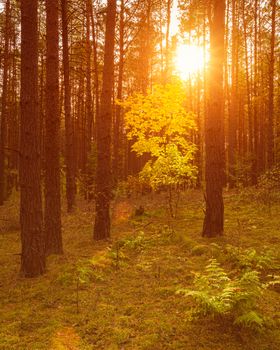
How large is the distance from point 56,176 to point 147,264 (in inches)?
128

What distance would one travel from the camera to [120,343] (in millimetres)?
4461

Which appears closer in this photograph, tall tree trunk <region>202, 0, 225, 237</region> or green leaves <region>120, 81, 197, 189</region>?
tall tree trunk <region>202, 0, 225, 237</region>

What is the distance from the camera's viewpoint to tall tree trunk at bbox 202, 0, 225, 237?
9.60 metres

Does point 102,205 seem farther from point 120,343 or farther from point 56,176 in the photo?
point 120,343

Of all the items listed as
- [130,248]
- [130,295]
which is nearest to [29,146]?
[130,295]

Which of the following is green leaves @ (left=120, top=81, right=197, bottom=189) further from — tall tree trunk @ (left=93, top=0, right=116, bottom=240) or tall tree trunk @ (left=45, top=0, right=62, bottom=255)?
tall tree trunk @ (left=45, top=0, right=62, bottom=255)

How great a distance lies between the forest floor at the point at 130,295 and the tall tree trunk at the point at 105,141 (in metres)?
0.80

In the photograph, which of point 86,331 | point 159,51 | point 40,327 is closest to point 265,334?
point 86,331

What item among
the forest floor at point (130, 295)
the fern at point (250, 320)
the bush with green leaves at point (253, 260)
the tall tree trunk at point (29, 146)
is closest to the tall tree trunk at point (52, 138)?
the forest floor at point (130, 295)

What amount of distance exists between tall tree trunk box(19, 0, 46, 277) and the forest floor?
0.59m

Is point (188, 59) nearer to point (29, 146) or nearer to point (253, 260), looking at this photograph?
point (29, 146)

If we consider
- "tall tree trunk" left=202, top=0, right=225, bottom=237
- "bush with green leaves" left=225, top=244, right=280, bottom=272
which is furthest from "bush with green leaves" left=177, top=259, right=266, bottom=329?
"tall tree trunk" left=202, top=0, right=225, bottom=237

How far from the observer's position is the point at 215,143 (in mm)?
9609

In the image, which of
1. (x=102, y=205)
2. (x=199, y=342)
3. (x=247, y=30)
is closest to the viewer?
(x=199, y=342)
